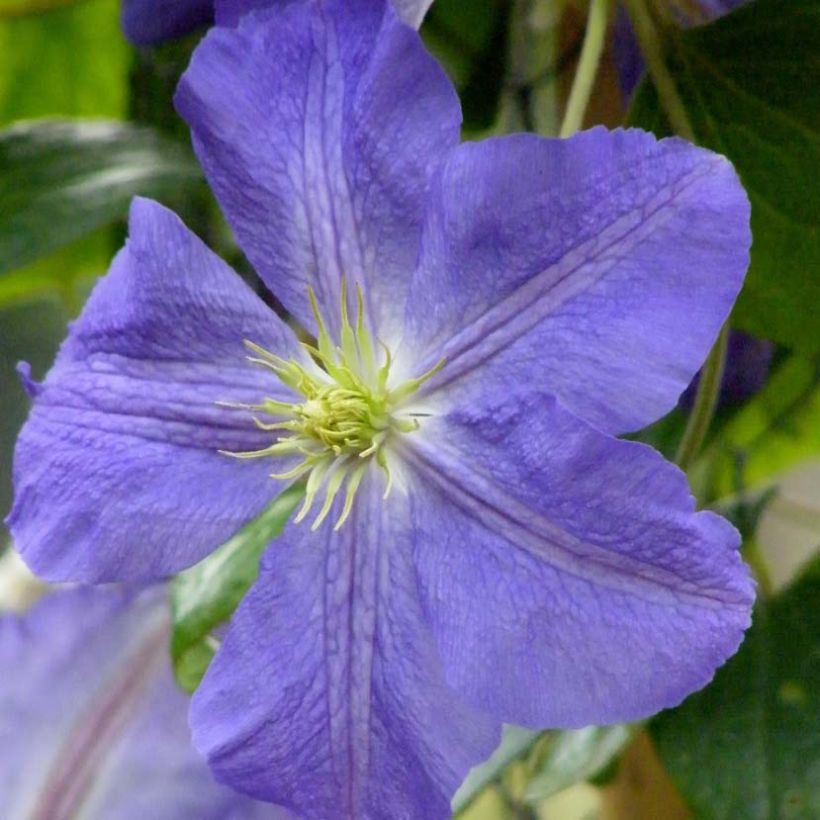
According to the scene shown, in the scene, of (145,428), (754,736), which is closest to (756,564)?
(754,736)

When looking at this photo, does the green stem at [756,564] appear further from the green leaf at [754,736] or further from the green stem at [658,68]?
the green stem at [658,68]

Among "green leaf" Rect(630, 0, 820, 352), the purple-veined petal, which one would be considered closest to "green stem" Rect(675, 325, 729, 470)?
"green leaf" Rect(630, 0, 820, 352)

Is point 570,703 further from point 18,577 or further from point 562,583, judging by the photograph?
point 18,577

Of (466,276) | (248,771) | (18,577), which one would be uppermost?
(466,276)

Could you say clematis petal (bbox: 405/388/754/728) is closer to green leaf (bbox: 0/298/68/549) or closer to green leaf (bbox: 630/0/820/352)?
green leaf (bbox: 630/0/820/352)

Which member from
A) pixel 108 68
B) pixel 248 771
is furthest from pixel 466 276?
pixel 108 68

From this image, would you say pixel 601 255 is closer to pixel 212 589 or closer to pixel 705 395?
pixel 705 395
